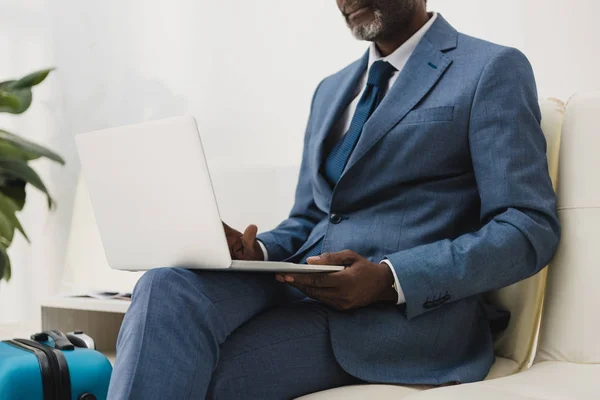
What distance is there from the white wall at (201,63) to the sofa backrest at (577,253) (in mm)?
453

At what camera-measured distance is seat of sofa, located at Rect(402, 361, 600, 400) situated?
1.18 meters

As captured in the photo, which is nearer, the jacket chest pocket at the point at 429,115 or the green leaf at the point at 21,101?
the green leaf at the point at 21,101

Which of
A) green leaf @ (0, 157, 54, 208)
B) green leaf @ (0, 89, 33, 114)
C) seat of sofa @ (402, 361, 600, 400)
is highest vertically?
green leaf @ (0, 89, 33, 114)

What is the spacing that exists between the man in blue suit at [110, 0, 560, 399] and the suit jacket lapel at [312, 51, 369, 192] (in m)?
0.03

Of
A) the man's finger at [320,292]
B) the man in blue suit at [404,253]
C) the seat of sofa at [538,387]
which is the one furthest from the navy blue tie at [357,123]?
the seat of sofa at [538,387]

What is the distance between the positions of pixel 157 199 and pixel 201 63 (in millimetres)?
1653

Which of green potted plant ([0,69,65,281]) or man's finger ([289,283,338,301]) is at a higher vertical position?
green potted plant ([0,69,65,281])

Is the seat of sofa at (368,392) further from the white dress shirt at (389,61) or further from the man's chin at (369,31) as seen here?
the man's chin at (369,31)

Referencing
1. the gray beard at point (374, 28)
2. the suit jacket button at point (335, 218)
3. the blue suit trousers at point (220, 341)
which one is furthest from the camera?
the gray beard at point (374, 28)

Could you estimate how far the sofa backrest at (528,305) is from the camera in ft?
4.97

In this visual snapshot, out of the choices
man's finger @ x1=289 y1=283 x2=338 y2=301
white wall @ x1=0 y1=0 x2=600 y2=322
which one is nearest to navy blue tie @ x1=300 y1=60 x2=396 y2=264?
man's finger @ x1=289 y1=283 x2=338 y2=301

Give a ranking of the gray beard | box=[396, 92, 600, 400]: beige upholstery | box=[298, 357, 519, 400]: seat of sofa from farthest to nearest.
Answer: the gray beard
box=[396, 92, 600, 400]: beige upholstery
box=[298, 357, 519, 400]: seat of sofa

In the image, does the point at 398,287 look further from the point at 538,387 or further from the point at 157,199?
the point at 157,199

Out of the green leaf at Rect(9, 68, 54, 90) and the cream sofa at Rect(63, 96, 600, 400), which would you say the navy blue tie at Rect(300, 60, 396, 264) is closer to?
the cream sofa at Rect(63, 96, 600, 400)
